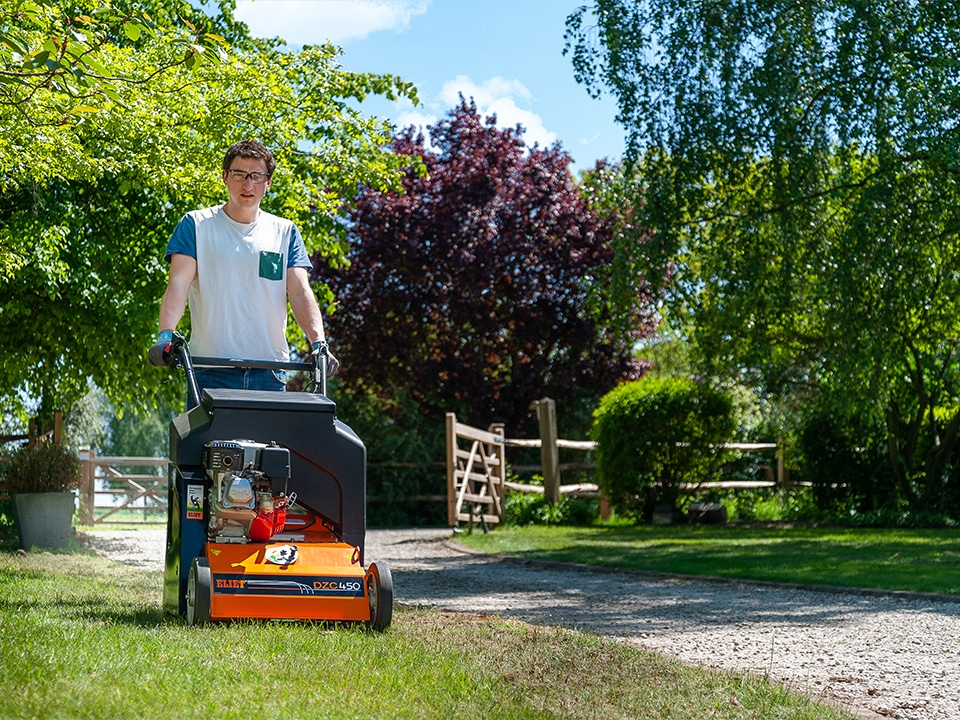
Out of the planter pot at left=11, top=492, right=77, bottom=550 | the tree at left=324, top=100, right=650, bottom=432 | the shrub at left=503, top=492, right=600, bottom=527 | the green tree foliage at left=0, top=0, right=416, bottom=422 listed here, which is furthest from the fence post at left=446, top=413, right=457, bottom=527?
the tree at left=324, top=100, right=650, bottom=432

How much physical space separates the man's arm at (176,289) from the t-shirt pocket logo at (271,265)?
0.98ft

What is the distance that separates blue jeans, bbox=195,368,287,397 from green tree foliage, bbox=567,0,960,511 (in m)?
7.70

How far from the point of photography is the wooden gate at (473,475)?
47.2ft

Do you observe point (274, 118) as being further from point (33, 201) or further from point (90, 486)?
point (90, 486)

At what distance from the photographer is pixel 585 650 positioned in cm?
468

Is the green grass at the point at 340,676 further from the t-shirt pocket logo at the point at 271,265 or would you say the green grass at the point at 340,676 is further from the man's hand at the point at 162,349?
the t-shirt pocket logo at the point at 271,265

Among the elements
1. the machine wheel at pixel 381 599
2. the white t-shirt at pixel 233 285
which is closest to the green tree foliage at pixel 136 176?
the white t-shirt at pixel 233 285

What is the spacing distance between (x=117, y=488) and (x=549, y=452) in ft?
40.1

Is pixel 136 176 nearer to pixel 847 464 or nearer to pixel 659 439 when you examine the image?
pixel 659 439

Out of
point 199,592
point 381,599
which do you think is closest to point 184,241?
point 199,592

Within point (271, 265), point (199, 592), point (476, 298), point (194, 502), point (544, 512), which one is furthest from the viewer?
point (476, 298)

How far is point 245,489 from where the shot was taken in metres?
4.56

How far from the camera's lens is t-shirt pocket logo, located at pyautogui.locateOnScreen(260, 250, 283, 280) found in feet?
17.1

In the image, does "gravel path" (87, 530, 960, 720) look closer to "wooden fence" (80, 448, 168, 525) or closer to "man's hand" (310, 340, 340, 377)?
"man's hand" (310, 340, 340, 377)
